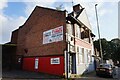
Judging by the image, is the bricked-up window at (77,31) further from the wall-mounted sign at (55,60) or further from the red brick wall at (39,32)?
the wall-mounted sign at (55,60)

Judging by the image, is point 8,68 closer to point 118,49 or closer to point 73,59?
point 73,59

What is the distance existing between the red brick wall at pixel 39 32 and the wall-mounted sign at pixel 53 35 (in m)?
0.40

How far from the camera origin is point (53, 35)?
838 inches

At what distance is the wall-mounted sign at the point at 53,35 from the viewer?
20230 millimetres

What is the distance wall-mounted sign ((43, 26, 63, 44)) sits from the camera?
796 inches

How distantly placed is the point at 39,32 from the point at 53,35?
326cm

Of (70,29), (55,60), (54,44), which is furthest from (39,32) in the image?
(55,60)

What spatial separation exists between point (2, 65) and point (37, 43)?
26.3 feet

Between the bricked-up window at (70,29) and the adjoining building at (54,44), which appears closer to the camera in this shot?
the adjoining building at (54,44)

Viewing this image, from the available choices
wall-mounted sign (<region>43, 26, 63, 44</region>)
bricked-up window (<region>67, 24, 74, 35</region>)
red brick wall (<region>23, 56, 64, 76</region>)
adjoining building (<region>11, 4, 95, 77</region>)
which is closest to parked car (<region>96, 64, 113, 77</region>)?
adjoining building (<region>11, 4, 95, 77</region>)

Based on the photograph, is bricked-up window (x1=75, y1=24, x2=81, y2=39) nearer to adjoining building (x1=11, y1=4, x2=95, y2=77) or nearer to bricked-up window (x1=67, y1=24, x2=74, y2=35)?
adjoining building (x1=11, y1=4, x2=95, y2=77)

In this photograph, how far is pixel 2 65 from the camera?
2759cm

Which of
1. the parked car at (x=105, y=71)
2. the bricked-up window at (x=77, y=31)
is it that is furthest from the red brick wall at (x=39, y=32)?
the parked car at (x=105, y=71)

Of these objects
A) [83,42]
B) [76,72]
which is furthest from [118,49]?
[76,72]
